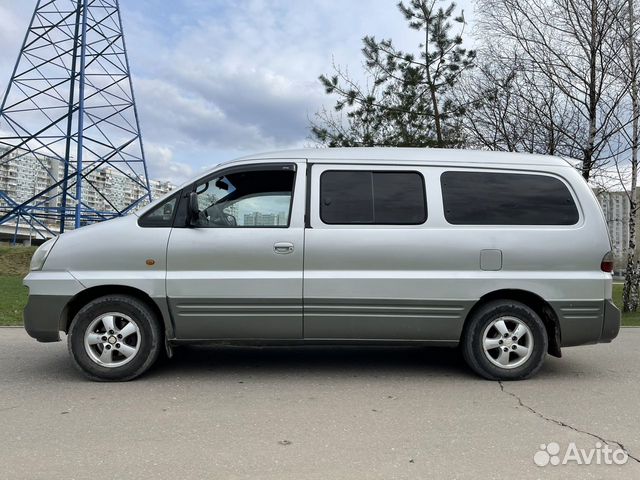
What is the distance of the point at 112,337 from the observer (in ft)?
15.6

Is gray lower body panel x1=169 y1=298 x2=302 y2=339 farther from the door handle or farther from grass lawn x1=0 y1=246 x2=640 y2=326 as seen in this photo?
grass lawn x1=0 y1=246 x2=640 y2=326

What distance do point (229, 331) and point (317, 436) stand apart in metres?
1.54

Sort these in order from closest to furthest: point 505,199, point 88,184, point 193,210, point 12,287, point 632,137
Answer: point 193,210 < point 505,199 < point 632,137 < point 12,287 < point 88,184

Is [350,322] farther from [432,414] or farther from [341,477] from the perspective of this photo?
A: [341,477]

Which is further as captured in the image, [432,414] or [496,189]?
[496,189]

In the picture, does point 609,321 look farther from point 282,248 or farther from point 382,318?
point 282,248

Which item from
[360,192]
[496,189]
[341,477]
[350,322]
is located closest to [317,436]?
[341,477]

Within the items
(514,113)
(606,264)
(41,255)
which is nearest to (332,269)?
(606,264)

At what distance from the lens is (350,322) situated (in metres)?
4.76

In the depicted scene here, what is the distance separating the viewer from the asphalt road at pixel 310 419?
309 centimetres

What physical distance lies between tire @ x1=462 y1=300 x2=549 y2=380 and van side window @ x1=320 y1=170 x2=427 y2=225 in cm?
108

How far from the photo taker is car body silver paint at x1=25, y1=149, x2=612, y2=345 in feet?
15.5

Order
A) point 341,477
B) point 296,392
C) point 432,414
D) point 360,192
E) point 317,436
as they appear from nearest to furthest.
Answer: point 341,477 < point 317,436 < point 432,414 < point 296,392 < point 360,192

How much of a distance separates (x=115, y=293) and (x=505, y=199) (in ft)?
12.1
